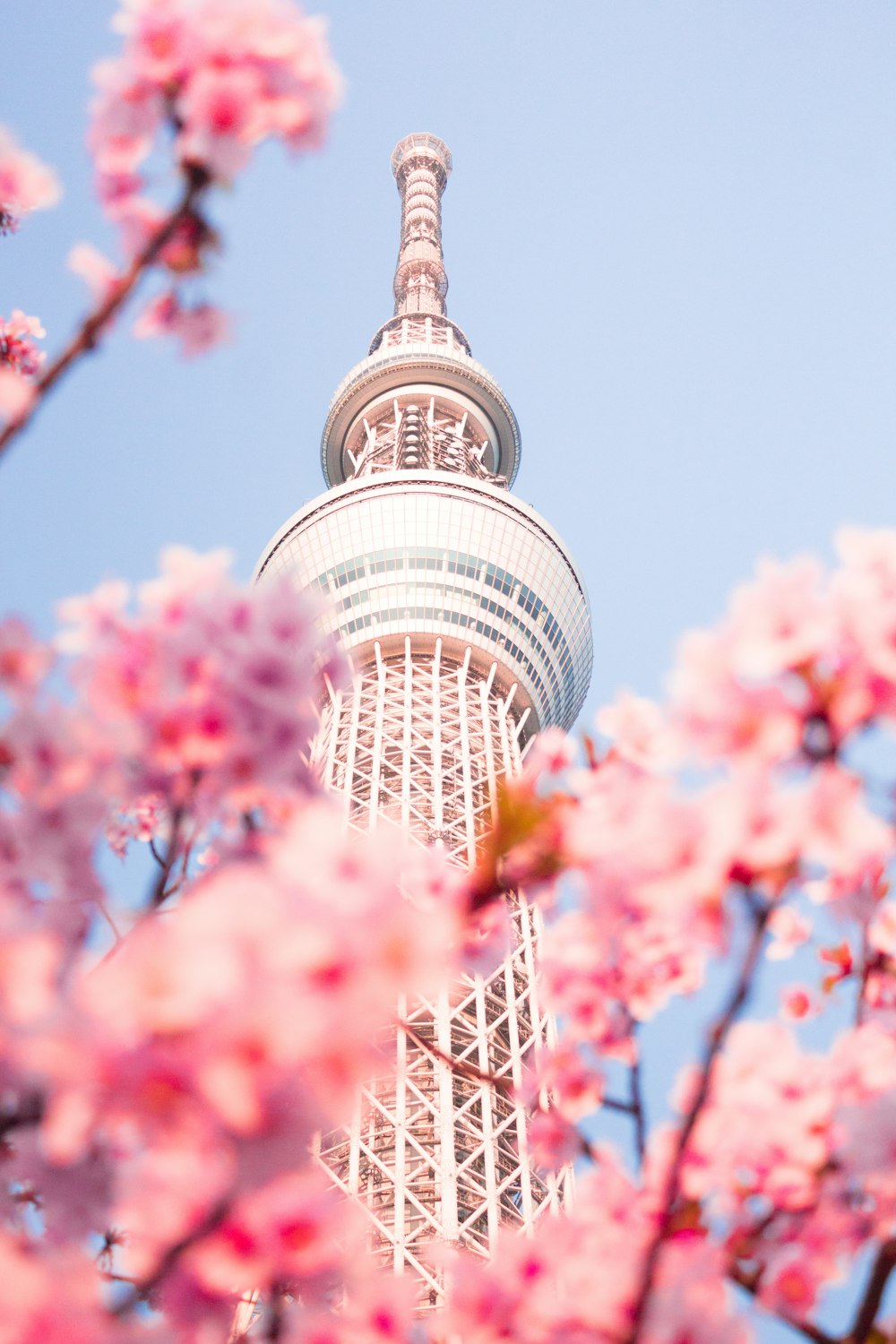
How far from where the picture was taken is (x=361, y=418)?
2255 inches

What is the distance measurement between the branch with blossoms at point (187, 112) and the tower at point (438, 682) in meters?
30.2

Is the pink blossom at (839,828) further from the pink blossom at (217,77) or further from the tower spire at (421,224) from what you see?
the tower spire at (421,224)

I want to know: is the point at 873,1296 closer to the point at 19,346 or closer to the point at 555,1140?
the point at 555,1140

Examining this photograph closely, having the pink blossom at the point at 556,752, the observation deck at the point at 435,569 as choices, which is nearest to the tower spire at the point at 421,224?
the observation deck at the point at 435,569

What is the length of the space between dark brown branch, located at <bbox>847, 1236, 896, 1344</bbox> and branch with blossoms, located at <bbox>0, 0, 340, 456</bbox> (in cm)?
277

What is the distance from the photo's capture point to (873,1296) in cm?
233

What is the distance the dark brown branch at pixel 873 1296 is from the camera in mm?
2289

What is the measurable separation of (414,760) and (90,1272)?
41.8 metres

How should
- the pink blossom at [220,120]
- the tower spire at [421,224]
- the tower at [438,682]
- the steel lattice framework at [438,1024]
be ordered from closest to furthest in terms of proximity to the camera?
the pink blossom at [220,120]
the steel lattice framework at [438,1024]
the tower at [438,682]
the tower spire at [421,224]

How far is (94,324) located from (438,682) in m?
41.9

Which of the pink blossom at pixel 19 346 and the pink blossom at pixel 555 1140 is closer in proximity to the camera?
the pink blossom at pixel 555 1140

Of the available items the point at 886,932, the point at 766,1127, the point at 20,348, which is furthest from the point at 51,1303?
the point at 20,348

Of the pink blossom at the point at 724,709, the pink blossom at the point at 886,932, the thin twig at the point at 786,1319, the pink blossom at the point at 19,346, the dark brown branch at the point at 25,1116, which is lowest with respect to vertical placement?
the thin twig at the point at 786,1319

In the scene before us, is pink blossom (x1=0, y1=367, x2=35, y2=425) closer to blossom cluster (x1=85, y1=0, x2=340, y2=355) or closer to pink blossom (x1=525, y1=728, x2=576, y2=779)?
blossom cluster (x1=85, y1=0, x2=340, y2=355)
